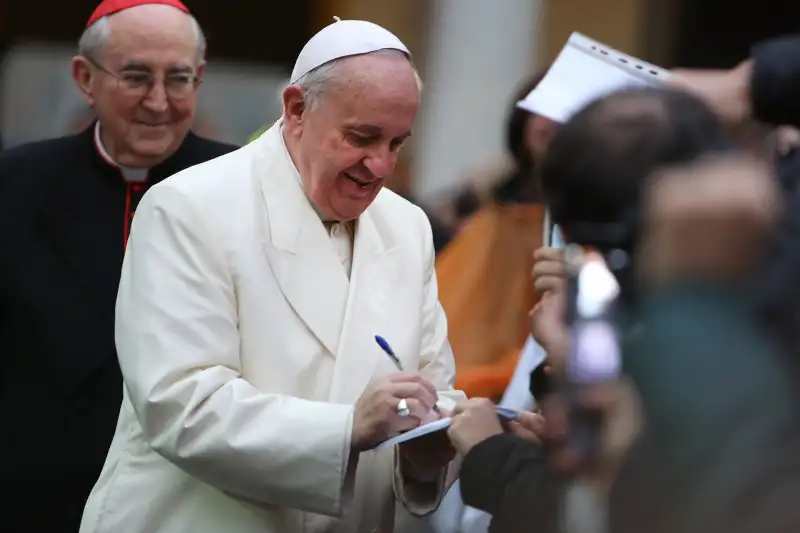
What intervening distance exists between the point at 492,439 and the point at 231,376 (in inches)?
21.5

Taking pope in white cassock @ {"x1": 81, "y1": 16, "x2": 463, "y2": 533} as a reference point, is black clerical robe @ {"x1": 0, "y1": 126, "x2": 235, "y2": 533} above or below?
below

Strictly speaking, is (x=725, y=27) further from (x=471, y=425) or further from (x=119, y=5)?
(x=471, y=425)

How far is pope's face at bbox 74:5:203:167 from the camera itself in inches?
176

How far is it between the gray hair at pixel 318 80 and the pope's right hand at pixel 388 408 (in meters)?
0.62

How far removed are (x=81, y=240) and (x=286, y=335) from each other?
1.22 meters

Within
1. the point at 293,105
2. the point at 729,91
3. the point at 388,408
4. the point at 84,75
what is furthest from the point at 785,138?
the point at 84,75

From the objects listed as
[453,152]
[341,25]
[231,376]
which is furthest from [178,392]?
[453,152]

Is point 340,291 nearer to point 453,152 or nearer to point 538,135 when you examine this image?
point 538,135

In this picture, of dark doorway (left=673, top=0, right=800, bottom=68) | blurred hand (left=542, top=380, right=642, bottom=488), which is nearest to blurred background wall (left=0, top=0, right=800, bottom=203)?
dark doorway (left=673, top=0, right=800, bottom=68)

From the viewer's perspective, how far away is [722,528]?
1.90 m

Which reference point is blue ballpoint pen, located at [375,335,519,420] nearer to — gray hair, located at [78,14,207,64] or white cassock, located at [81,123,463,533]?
white cassock, located at [81,123,463,533]

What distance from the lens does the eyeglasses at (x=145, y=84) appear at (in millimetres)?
4477

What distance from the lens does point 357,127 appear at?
3371mm

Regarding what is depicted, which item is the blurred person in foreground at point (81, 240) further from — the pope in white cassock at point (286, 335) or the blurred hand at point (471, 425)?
the blurred hand at point (471, 425)
